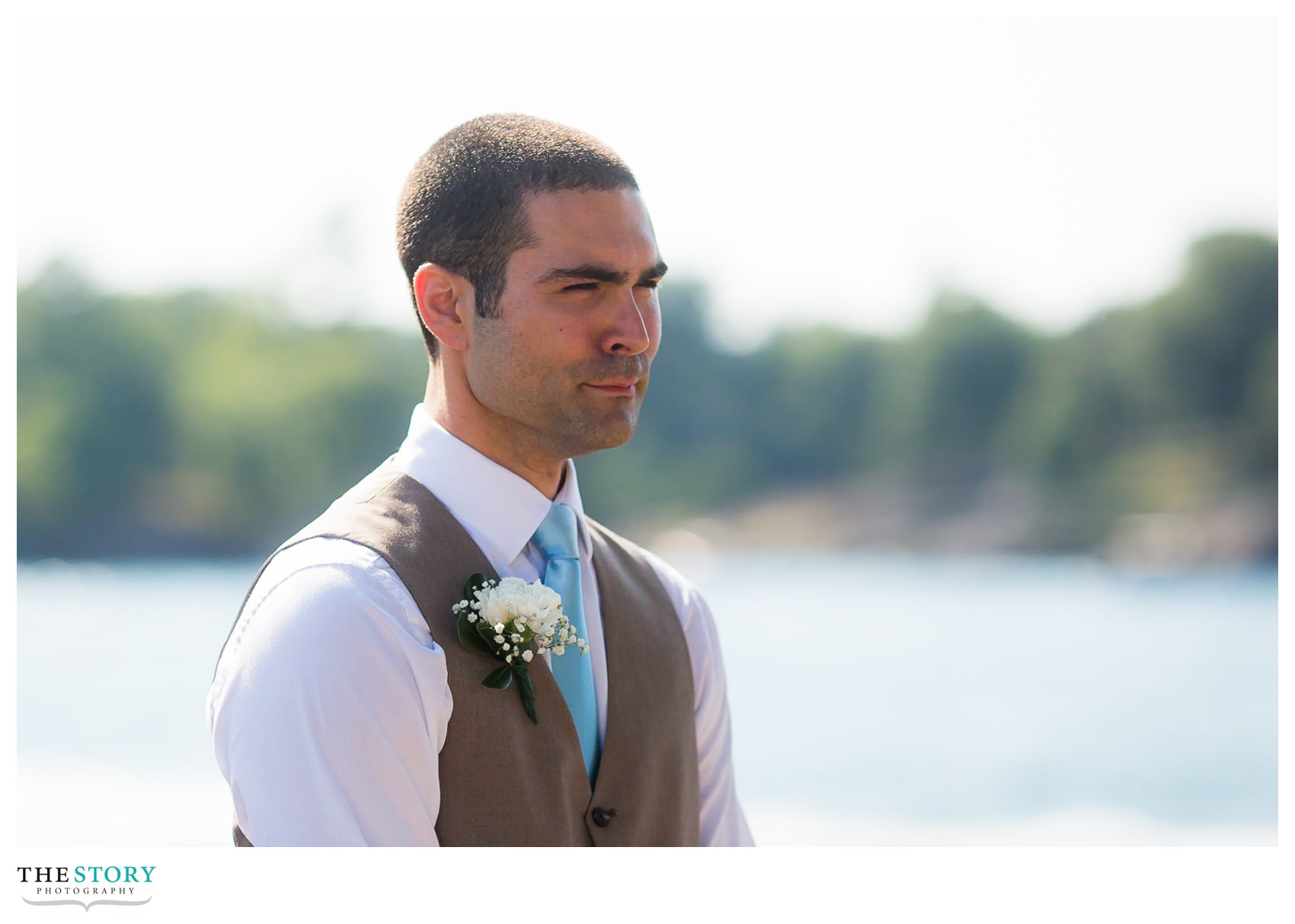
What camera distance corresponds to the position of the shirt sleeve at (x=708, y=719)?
1876 mm

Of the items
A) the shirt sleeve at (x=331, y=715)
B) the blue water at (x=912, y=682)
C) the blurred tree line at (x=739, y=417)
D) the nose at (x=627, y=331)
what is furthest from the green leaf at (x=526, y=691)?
the blurred tree line at (x=739, y=417)

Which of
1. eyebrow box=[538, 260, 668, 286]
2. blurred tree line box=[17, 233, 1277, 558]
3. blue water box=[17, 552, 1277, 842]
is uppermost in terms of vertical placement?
blurred tree line box=[17, 233, 1277, 558]

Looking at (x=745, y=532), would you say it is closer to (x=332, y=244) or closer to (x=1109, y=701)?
(x=1109, y=701)

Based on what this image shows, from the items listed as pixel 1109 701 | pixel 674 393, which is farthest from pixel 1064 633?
pixel 674 393

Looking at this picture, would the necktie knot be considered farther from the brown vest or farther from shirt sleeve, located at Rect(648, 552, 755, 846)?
shirt sleeve, located at Rect(648, 552, 755, 846)

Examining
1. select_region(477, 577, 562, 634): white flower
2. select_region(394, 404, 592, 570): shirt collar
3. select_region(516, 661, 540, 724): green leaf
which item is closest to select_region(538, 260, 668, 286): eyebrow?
select_region(394, 404, 592, 570): shirt collar

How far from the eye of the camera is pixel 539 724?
1.58 metres

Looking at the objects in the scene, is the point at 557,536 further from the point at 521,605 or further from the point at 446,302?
the point at 446,302

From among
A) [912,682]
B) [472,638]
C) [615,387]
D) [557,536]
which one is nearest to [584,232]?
[615,387]

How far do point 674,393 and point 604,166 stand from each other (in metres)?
30.8

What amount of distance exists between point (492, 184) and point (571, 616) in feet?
1.87

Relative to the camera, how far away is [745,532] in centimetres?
3198

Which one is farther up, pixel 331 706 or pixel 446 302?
pixel 446 302

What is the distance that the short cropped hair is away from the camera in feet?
5.38
